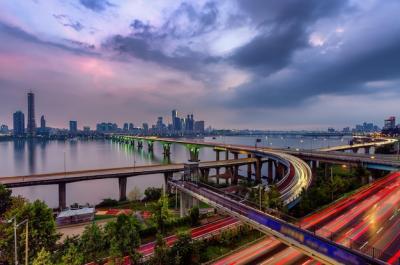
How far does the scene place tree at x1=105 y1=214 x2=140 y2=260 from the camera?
25.0 metres

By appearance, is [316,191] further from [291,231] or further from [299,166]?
[299,166]

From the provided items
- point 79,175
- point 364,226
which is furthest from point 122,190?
point 364,226

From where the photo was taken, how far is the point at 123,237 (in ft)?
83.5

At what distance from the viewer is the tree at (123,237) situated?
82.0ft

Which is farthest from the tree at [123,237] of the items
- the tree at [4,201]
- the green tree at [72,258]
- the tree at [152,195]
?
the tree at [152,195]

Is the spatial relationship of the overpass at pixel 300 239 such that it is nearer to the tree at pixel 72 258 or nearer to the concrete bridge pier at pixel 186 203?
the concrete bridge pier at pixel 186 203

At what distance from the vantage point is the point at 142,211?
→ 54656 millimetres

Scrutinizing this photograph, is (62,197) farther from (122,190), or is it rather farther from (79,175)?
(122,190)

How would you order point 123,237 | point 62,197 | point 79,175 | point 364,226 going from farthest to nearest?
point 79,175
point 62,197
point 364,226
point 123,237

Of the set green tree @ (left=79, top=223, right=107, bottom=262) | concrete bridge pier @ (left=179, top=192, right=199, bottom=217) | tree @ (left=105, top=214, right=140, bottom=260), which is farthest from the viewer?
concrete bridge pier @ (left=179, top=192, right=199, bottom=217)

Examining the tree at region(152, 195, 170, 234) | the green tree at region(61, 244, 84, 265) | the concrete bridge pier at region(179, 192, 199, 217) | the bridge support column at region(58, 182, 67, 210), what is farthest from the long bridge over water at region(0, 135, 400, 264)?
the green tree at region(61, 244, 84, 265)

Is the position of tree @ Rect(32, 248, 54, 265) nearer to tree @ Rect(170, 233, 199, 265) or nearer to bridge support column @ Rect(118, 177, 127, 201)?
tree @ Rect(170, 233, 199, 265)

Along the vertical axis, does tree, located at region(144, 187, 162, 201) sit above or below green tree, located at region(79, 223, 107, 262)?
below

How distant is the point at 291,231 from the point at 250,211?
7028mm
